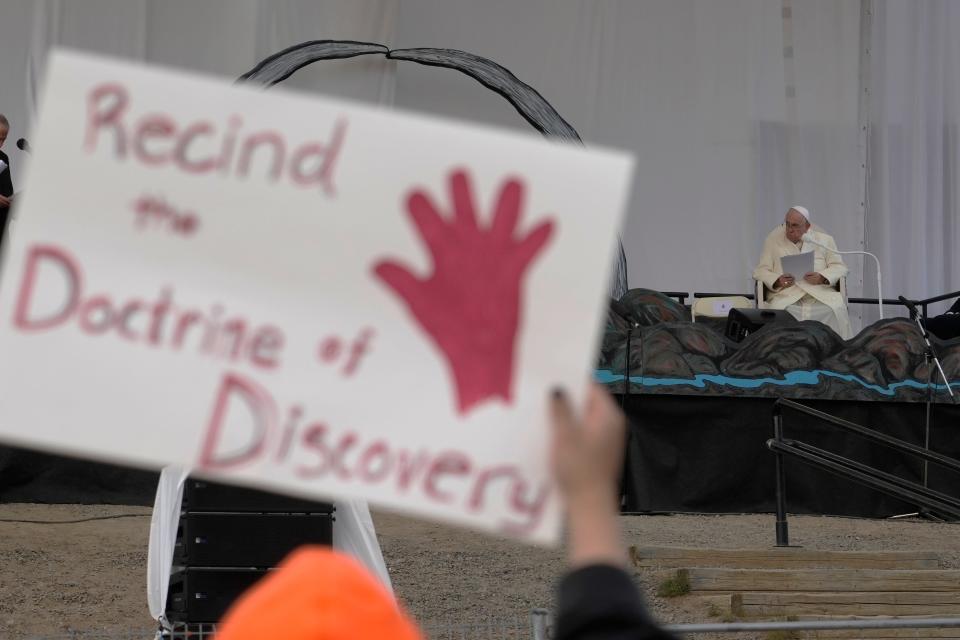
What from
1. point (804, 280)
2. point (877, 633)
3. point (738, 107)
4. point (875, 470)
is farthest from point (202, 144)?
point (738, 107)

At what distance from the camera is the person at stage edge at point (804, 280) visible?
11.9 meters

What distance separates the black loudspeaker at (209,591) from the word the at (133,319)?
3759 mm

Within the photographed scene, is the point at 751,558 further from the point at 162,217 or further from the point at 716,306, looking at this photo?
the point at 162,217

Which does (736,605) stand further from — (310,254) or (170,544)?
(310,254)

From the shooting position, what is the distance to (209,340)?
67.1 inches

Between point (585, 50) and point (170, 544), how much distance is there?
10275mm

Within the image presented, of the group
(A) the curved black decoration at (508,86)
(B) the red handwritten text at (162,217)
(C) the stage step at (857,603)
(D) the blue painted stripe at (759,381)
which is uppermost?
(A) the curved black decoration at (508,86)

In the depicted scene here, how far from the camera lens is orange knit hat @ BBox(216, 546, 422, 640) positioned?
1.38 m

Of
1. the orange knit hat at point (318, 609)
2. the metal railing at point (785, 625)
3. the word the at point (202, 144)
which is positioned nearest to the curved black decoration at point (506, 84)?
the metal railing at point (785, 625)

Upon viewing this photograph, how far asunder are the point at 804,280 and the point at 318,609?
1098cm

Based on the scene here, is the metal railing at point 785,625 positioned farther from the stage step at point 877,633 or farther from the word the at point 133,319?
the word the at point 133,319

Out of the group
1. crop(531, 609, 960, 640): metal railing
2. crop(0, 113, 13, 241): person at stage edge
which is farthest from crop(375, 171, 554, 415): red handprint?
crop(0, 113, 13, 241): person at stage edge

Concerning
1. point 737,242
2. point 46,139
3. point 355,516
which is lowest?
point 355,516

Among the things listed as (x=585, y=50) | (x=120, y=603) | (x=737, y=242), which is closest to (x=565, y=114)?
(x=585, y=50)
